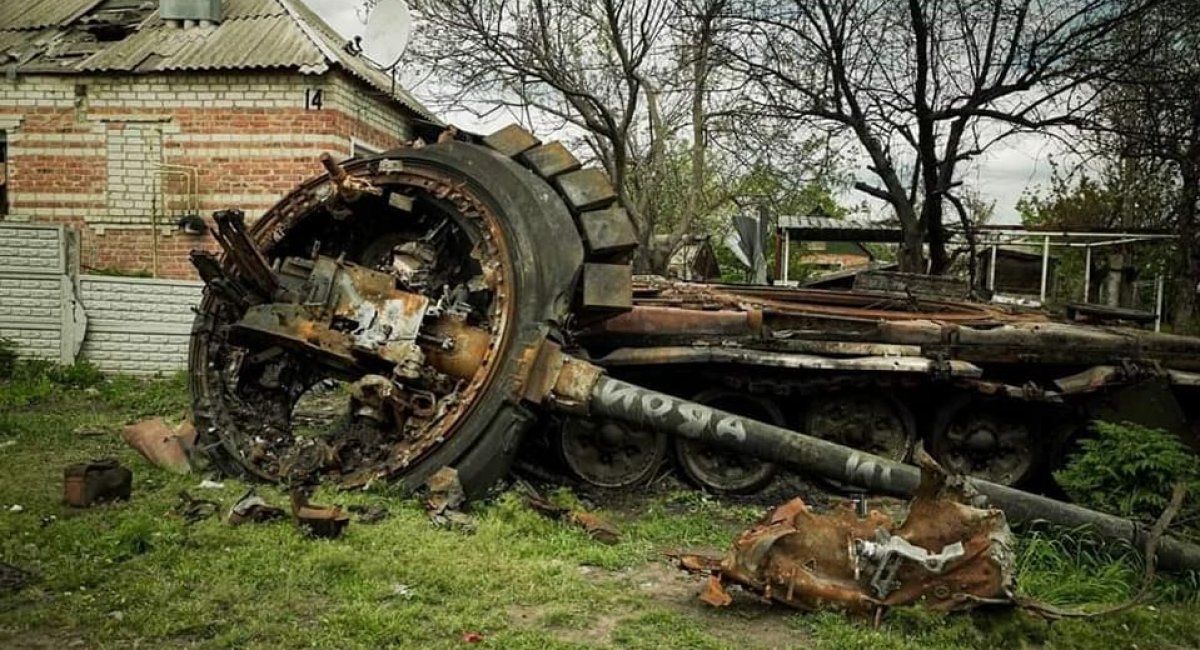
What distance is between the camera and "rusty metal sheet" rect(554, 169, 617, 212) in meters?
6.80

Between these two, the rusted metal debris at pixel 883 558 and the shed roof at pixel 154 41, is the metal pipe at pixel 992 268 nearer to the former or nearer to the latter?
the shed roof at pixel 154 41

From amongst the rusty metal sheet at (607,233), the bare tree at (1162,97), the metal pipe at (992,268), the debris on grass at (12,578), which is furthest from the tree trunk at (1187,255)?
the debris on grass at (12,578)

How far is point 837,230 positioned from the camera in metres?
22.4

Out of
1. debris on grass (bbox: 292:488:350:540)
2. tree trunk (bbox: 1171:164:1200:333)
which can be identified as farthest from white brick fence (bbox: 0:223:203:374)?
tree trunk (bbox: 1171:164:1200:333)

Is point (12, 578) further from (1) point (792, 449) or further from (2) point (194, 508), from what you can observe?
(1) point (792, 449)

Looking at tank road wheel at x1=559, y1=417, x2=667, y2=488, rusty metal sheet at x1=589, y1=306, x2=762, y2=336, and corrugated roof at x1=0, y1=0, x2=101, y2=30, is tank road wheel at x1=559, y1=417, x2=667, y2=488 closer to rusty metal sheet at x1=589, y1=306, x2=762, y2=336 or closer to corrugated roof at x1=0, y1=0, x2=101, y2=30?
rusty metal sheet at x1=589, y1=306, x2=762, y2=336

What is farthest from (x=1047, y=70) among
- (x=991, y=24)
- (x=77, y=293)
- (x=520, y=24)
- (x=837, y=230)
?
(x=77, y=293)

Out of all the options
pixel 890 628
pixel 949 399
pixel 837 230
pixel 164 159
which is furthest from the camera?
pixel 837 230

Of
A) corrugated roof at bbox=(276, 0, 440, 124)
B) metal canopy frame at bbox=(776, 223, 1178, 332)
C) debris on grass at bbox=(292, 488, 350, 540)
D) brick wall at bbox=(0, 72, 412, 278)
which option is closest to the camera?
debris on grass at bbox=(292, 488, 350, 540)

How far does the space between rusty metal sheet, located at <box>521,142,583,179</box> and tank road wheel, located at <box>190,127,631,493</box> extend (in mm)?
12

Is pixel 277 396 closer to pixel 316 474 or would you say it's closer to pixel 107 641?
pixel 316 474

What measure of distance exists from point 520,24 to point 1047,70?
7.86m

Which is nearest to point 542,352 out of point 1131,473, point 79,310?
point 1131,473

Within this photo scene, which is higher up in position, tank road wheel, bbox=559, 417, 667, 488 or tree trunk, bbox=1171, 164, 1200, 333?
tree trunk, bbox=1171, 164, 1200, 333
